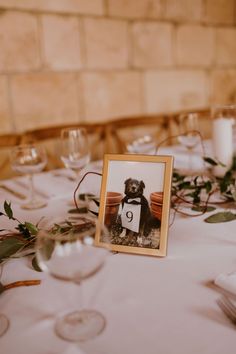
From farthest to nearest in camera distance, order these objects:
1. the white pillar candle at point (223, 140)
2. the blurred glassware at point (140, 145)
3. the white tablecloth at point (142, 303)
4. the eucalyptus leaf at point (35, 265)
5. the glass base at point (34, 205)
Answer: the blurred glassware at point (140, 145), the white pillar candle at point (223, 140), the glass base at point (34, 205), the eucalyptus leaf at point (35, 265), the white tablecloth at point (142, 303)

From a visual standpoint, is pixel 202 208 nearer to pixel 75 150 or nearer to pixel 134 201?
pixel 134 201

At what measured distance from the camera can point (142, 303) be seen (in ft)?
2.07

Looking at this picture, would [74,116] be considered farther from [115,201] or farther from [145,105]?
[115,201]

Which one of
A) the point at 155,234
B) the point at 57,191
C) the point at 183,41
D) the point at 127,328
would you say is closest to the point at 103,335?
the point at 127,328

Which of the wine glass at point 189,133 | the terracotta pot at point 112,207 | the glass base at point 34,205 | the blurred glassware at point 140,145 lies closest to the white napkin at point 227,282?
the terracotta pot at point 112,207

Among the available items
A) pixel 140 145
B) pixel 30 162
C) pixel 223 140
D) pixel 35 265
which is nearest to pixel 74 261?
pixel 35 265

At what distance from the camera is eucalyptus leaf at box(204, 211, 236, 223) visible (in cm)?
95

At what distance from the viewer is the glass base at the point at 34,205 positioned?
1.15m

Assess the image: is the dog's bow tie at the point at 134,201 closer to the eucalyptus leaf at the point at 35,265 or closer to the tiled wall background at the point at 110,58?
the eucalyptus leaf at the point at 35,265

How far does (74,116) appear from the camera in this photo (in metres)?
2.70

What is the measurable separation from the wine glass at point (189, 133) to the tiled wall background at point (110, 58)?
1337mm

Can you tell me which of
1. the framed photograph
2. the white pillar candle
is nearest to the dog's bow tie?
the framed photograph

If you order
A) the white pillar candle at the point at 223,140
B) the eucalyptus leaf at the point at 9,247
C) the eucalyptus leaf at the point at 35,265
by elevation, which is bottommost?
the eucalyptus leaf at the point at 35,265

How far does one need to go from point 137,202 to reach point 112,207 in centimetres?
6
